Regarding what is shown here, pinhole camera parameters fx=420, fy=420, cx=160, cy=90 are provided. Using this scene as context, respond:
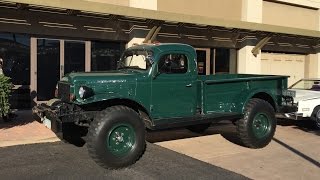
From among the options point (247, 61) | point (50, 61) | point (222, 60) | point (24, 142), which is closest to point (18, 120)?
point (24, 142)

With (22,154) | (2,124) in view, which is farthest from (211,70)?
(22,154)

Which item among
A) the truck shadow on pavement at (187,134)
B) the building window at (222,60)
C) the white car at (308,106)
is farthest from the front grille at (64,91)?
the building window at (222,60)

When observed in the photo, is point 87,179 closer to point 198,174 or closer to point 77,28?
point 198,174

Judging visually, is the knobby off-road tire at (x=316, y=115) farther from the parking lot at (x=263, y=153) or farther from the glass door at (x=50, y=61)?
the glass door at (x=50, y=61)

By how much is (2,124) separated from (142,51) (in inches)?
186

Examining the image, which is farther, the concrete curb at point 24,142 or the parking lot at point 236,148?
the concrete curb at point 24,142

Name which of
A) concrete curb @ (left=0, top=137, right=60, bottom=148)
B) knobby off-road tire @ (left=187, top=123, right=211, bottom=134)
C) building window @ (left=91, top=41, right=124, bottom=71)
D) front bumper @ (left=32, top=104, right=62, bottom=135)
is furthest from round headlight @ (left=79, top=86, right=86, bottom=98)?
building window @ (left=91, top=41, right=124, bottom=71)

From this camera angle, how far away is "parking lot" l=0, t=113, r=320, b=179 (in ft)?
23.1

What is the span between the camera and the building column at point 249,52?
1773cm

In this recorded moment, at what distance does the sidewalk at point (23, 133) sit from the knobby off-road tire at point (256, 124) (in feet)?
13.4

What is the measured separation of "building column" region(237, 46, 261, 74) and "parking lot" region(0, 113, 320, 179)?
616 cm

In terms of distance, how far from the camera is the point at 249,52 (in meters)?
17.7

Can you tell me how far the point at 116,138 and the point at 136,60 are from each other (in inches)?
76.9

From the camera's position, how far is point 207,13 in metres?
16.5
